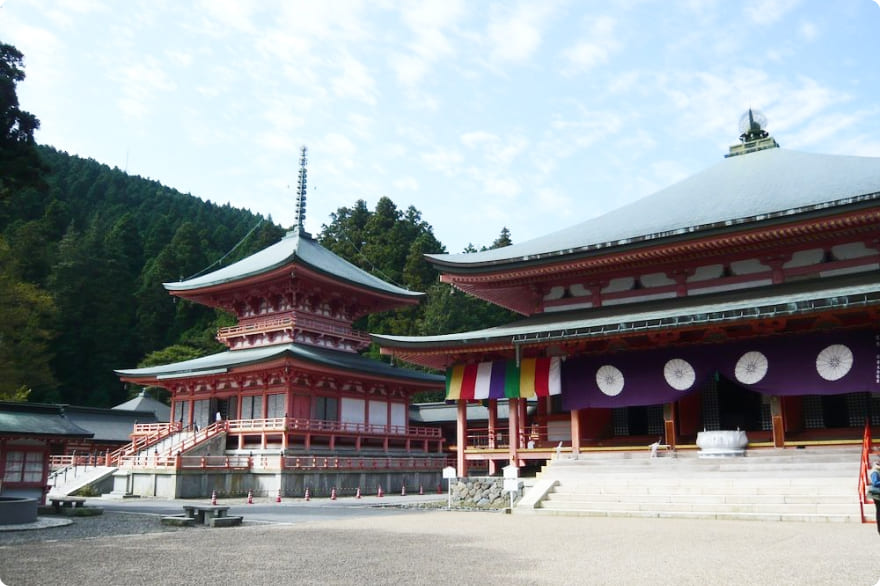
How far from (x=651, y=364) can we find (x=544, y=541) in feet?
36.5

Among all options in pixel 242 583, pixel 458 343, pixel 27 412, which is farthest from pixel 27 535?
pixel 458 343

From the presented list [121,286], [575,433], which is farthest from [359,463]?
[121,286]

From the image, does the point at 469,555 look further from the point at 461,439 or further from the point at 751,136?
the point at 751,136

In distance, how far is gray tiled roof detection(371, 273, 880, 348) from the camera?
1881 cm

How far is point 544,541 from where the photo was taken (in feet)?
42.0

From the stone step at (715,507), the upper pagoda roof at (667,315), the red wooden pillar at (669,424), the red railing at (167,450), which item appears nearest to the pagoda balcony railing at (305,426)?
the red railing at (167,450)

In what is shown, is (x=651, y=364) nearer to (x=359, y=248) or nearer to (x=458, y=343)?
(x=458, y=343)

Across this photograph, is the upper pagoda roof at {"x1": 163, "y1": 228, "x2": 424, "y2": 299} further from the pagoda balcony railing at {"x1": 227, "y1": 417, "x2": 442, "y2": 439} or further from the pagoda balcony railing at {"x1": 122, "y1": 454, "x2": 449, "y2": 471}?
the pagoda balcony railing at {"x1": 122, "y1": 454, "x2": 449, "y2": 471}

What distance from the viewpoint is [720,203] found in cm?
2459

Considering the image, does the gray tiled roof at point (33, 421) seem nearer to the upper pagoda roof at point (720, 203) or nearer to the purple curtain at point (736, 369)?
the upper pagoda roof at point (720, 203)

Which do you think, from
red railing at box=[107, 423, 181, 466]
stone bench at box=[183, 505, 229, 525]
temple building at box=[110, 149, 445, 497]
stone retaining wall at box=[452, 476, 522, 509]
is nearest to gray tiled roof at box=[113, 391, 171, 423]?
temple building at box=[110, 149, 445, 497]

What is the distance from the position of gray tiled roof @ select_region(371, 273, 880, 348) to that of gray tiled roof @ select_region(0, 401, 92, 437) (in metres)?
10.3

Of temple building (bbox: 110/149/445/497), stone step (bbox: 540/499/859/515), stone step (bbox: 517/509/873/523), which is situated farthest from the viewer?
temple building (bbox: 110/149/445/497)

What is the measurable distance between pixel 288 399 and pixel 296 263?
264 inches
